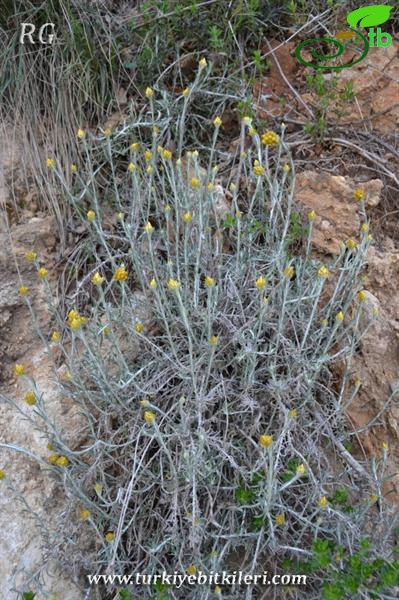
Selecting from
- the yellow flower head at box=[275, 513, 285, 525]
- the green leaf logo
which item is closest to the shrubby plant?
the yellow flower head at box=[275, 513, 285, 525]

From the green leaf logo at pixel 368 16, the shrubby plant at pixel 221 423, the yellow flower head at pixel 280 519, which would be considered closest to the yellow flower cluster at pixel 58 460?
the shrubby plant at pixel 221 423

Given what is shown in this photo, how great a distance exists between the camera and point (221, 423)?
1813 millimetres

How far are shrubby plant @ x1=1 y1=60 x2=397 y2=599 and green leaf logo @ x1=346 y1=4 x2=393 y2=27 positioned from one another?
90 centimetres

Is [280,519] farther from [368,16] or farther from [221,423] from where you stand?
[368,16]

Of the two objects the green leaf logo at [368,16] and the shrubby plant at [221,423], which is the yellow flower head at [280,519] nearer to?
the shrubby plant at [221,423]

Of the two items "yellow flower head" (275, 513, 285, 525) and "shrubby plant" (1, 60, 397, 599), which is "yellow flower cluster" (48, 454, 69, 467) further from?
"yellow flower head" (275, 513, 285, 525)

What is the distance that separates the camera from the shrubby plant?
1607 millimetres

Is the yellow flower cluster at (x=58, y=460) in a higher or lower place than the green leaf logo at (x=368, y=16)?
lower

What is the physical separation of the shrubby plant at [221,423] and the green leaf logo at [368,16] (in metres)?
0.90

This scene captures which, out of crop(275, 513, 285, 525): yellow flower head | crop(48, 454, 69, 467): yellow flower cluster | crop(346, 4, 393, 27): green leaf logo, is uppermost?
crop(346, 4, 393, 27): green leaf logo

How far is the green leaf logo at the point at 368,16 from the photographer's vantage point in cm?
248

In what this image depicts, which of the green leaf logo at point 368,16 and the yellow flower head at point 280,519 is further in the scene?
the green leaf logo at point 368,16

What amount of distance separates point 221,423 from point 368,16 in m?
1.73

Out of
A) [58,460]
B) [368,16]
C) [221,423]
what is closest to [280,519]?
[221,423]
